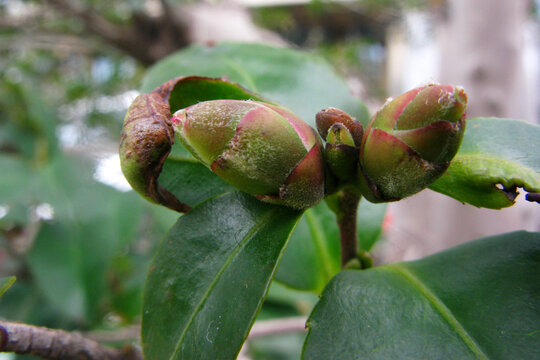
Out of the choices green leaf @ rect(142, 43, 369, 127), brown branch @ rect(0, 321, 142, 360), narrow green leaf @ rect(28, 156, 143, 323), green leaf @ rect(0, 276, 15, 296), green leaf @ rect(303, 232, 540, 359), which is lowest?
narrow green leaf @ rect(28, 156, 143, 323)

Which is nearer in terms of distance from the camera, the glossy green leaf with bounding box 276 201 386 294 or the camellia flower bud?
the camellia flower bud

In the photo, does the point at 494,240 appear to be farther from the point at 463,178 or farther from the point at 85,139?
the point at 85,139

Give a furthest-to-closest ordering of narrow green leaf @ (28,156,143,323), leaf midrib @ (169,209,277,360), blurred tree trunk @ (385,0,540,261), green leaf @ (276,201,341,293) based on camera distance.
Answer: blurred tree trunk @ (385,0,540,261), narrow green leaf @ (28,156,143,323), green leaf @ (276,201,341,293), leaf midrib @ (169,209,277,360)

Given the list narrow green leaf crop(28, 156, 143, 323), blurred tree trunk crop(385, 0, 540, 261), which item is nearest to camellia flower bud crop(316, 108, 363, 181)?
narrow green leaf crop(28, 156, 143, 323)

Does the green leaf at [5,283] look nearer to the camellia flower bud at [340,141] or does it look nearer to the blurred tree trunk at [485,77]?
the camellia flower bud at [340,141]

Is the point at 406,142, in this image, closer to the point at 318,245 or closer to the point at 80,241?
the point at 318,245

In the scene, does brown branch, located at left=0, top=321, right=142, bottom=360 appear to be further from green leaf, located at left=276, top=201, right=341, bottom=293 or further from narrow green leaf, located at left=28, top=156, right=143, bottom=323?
narrow green leaf, located at left=28, top=156, right=143, bottom=323

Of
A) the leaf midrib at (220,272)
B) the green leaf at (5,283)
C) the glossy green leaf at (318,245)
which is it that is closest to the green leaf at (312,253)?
the glossy green leaf at (318,245)
